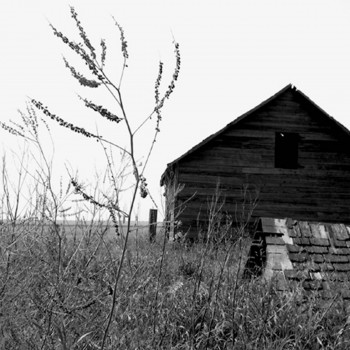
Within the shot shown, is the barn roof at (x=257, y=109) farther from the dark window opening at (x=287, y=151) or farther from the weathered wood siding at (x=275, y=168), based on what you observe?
the dark window opening at (x=287, y=151)

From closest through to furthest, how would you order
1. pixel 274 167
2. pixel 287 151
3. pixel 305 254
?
1. pixel 305 254
2. pixel 274 167
3. pixel 287 151

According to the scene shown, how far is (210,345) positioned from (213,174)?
1178 cm

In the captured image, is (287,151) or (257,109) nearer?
(257,109)

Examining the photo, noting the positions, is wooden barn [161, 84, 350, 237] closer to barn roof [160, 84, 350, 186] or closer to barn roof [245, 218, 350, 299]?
barn roof [160, 84, 350, 186]

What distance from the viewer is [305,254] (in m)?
6.37

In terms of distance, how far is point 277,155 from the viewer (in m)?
19.5

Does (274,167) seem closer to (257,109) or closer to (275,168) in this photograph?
(275,168)

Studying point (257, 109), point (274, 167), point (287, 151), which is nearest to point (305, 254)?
point (274, 167)

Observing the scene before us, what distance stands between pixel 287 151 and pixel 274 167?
2.00 m

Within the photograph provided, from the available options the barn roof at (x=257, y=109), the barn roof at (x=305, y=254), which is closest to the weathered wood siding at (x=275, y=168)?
the barn roof at (x=257, y=109)

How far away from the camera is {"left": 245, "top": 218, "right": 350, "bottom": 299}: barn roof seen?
613 cm

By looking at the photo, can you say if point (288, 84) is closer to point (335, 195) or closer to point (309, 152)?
point (309, 152)

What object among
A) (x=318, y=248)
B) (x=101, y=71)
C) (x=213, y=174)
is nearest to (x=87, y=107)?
(x=101, y=71)

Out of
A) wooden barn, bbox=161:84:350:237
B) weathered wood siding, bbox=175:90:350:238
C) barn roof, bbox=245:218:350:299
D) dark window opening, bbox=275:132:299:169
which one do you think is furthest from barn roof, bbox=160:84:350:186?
barn roof, bbox=245:218:350:299
